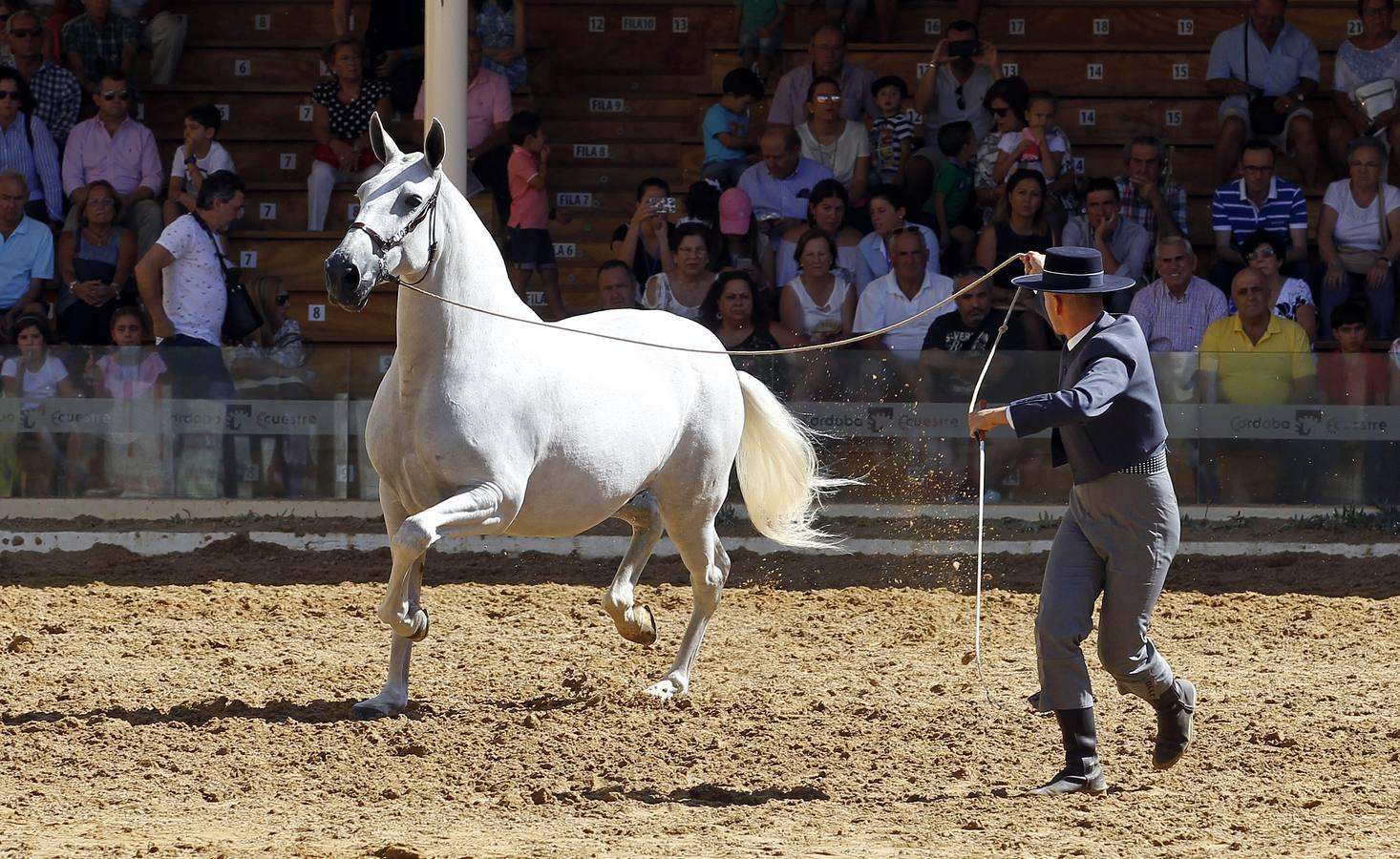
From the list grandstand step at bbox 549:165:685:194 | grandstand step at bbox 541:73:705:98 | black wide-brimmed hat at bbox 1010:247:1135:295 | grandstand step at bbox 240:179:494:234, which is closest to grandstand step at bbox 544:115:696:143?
grandstand step at bbox 549:165:685:194

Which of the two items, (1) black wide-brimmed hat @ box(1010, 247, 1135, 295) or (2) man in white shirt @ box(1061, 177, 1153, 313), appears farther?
(2) man in white shirt @ box(1061, 177, 1153, 313)

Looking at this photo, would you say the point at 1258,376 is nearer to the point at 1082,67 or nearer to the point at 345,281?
the point at 1082,67

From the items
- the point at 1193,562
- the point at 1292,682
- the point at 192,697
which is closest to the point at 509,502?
the point at 192,697

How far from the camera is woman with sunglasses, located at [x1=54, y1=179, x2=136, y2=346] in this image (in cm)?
1166

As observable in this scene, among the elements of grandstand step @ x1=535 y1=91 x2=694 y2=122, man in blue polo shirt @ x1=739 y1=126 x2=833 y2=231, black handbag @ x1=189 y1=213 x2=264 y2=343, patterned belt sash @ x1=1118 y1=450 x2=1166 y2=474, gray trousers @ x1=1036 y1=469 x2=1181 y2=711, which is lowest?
gray trousers @ x1=1036 y1=469 x2=1181 y2=711

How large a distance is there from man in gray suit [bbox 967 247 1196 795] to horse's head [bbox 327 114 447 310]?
2.04m

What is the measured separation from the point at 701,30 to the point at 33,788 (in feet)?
37.6

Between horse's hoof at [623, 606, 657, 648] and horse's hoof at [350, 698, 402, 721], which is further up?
horse's hoof at [623, 606, 657, 648]

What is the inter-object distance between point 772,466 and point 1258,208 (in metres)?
5.58

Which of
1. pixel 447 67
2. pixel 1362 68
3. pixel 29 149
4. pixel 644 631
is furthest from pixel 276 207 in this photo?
pixel 1362 68

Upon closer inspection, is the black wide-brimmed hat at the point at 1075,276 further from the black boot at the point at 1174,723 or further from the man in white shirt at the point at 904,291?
the man in white shirt at the point at 904,291

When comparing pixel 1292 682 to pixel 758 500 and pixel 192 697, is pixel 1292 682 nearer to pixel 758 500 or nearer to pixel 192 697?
pixel 758 500

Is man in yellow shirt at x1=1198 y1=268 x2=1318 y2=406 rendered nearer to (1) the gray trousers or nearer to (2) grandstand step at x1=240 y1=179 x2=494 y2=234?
(1) the gray trousers

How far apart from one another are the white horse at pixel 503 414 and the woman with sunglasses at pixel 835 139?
544cm
